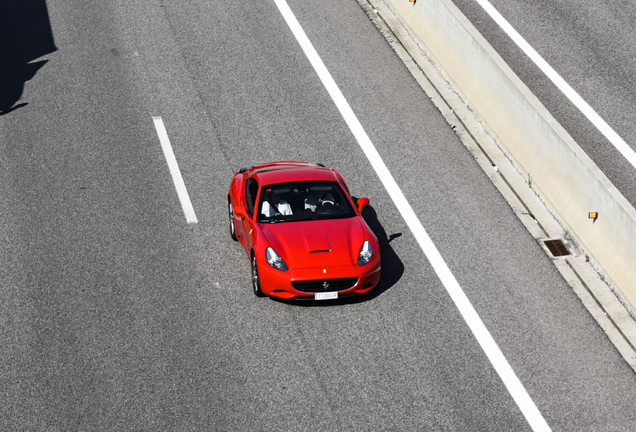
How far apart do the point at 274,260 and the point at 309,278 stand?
22.5 inches

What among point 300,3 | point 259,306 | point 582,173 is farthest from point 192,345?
point 300,3

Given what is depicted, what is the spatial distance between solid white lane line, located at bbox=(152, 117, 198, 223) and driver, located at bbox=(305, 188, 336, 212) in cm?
200

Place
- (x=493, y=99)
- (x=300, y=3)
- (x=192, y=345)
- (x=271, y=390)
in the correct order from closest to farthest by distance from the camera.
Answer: (x=271, y=390), (x=192, y=345), (x=493, y=99), (x=300, y=3)

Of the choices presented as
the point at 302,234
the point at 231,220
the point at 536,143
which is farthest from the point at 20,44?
the point at 536,143

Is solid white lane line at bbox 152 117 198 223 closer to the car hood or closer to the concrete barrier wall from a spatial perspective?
the car hood

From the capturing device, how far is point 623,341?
1021 cm

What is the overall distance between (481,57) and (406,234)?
14.4ft

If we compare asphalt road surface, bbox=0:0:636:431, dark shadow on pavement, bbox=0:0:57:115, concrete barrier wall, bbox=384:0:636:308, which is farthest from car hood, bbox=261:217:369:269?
dark shadow on pavement, bbox=0:0:57:115

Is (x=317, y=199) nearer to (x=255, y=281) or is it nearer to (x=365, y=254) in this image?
(x=365, y=254)

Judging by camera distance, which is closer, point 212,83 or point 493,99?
point 493,99

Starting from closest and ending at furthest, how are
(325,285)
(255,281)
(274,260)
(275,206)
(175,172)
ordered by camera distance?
(325,285), (274,260), (255,281), (275,206), (175,172)

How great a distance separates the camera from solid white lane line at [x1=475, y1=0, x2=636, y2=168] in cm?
1391

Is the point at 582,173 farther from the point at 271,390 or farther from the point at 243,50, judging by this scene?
the point at 243,50

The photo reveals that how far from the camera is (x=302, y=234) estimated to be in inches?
420
